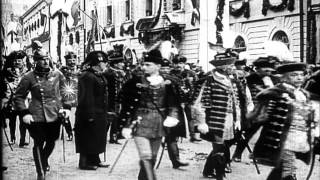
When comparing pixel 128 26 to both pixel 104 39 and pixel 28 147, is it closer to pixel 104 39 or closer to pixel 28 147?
pixel 104 39

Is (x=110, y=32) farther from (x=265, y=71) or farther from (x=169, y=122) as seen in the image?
(x=169, y=122)

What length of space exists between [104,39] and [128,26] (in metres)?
0.46

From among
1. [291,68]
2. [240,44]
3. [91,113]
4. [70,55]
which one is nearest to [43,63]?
[91,113]

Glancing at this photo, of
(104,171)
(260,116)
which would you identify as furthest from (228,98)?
(104,171)

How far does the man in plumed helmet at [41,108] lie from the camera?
→ 6.00m

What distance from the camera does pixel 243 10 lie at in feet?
37.9

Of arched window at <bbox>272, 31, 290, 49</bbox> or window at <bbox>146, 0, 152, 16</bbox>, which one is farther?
arched window at <bbox>272, 31, 290, 49</bbox>

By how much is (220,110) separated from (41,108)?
2.05 metres

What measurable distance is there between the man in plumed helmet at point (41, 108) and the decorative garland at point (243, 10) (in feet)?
20.4

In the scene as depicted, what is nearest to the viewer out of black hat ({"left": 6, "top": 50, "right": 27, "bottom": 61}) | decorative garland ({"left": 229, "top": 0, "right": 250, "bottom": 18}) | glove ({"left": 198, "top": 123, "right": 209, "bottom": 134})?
glove ({"left": 198, "top": 123, "right": 209, "bottom": 134})

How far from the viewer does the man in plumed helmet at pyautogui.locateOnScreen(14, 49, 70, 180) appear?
600 cm

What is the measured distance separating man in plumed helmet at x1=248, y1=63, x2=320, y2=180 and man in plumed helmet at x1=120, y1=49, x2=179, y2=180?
0.90 meters

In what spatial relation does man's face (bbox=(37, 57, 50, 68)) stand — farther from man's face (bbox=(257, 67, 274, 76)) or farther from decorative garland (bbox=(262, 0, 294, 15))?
decorative garland (bbox=(262, 0, 294, 15))

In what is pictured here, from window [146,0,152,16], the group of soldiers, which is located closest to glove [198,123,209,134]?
the group of soldiers
